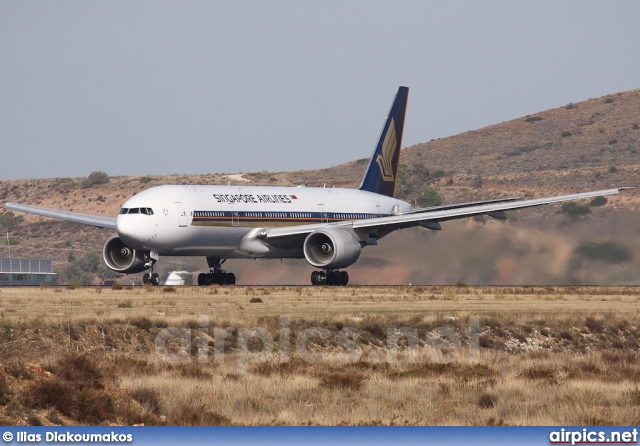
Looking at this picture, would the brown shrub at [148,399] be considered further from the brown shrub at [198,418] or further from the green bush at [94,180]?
the green bush at [94,180]

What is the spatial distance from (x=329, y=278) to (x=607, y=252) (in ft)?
41.6

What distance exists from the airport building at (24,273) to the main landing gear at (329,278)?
30.4 m

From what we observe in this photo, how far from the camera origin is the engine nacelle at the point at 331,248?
168 feet

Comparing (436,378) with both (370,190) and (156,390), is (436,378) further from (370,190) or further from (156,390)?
(370,190)

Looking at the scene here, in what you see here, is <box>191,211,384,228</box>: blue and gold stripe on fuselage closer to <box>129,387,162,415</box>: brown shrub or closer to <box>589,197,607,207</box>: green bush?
<box>129,387,162,415</box>: brown shrub

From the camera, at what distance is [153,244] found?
159 ft

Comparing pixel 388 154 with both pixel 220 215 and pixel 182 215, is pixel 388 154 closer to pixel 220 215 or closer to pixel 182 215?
pixel 220 215

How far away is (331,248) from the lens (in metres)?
51.9

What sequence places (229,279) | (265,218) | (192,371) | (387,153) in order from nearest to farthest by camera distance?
(192,371) → (265,218) → (229,279) → (387,153)

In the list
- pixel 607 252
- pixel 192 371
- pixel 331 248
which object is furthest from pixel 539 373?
pixel 607 252

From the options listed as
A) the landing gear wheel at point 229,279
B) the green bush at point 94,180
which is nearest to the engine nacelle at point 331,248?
the landing gear wheel at point 229,279

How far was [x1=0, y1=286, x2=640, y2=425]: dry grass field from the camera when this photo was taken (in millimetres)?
17844

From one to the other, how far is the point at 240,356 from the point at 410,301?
1867cm

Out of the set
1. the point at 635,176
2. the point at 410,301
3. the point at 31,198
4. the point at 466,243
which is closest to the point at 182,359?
the point at 410,301
